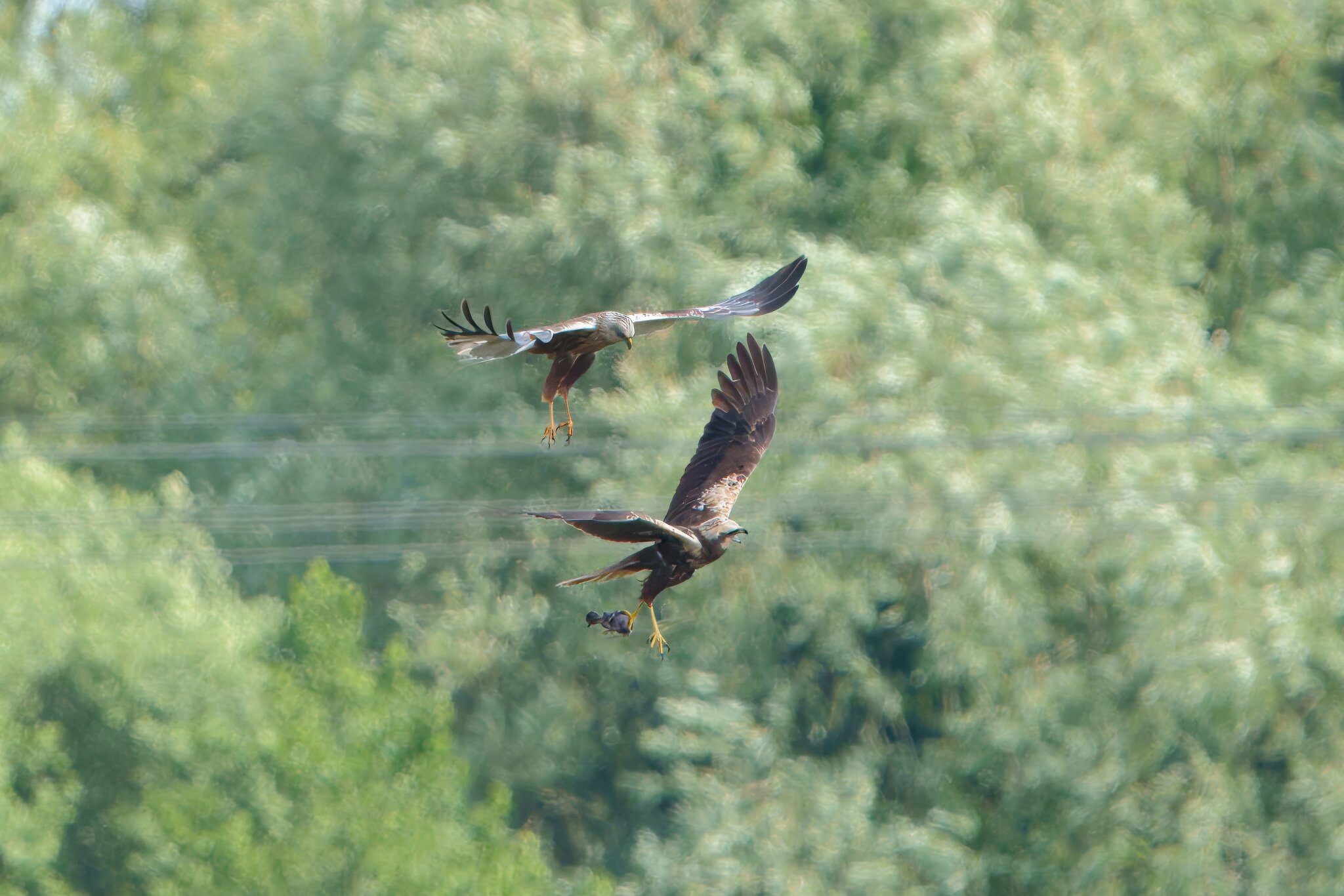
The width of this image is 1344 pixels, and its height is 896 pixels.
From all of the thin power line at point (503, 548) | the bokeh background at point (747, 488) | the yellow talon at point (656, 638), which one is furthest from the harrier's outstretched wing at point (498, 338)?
the thin power line at point (503, 548)

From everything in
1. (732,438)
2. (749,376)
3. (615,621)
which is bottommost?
(615,621)

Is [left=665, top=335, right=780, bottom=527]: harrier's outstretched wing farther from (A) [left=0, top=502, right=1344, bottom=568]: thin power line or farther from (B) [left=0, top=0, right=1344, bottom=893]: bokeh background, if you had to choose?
(A) [left=0, top=502, right=1344, bottom=568]: thin power line

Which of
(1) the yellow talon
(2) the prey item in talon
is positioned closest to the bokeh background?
(1) the yellow talon

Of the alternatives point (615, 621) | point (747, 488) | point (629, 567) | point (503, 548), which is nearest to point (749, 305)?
point (629, 567)

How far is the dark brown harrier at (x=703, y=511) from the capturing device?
7234mm

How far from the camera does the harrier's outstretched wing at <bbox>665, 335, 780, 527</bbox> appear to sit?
30.2 ft

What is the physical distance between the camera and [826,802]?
20.4 meters

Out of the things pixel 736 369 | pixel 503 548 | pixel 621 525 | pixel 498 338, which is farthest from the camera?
pixel 503 548

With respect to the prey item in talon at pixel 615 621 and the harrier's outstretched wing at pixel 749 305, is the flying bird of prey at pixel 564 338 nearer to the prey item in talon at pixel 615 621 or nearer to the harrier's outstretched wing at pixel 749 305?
the harrier's outstretched wing at pixel 749 305

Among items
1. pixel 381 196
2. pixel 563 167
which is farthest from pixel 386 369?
pixel 563 167

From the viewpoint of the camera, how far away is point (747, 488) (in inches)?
789

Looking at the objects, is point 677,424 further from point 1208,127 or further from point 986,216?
point 1208,127

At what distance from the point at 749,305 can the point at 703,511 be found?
990 mm

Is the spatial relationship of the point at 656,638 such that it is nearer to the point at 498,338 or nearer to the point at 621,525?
the point at 621,525
